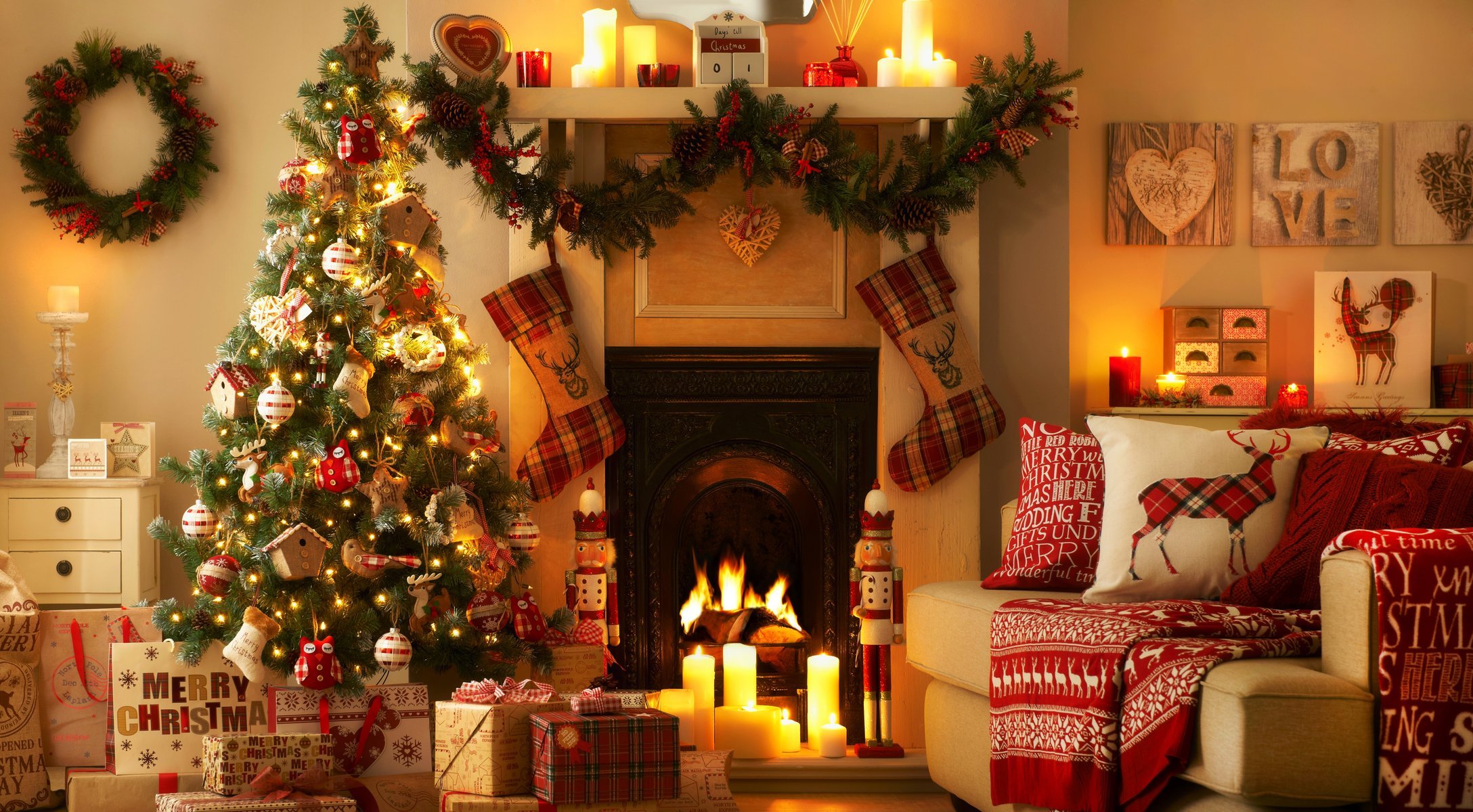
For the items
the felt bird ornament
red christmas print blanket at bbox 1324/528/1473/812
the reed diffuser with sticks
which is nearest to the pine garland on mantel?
the reed diffuser with sticks

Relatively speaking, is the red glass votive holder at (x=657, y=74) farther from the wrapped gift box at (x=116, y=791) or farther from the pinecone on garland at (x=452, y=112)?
the wrapped gift box at (x=116, y=791)

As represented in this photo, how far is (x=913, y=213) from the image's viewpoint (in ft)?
11.0

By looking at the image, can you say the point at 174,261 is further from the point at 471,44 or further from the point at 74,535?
the point at 471,44

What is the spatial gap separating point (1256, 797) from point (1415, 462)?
856 millimetres

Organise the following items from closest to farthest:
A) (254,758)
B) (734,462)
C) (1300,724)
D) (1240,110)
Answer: (1300,724), (254,758), (734,462), (1240,110)

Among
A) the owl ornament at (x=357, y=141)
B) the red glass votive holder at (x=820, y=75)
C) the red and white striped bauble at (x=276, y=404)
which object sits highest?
the red glass votive holder at (x=820, y=75)

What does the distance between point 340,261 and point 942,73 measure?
5.63ft

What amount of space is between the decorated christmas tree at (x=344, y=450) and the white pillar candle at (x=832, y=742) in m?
0.78

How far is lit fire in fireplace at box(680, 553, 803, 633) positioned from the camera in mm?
3588

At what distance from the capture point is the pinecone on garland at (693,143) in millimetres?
3273

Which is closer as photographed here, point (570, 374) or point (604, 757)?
point (604, 757)

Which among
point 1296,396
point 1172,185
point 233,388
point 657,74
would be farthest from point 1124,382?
point 233,388

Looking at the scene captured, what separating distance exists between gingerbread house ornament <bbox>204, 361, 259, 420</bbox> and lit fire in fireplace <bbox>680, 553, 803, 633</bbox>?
1365 millimetres

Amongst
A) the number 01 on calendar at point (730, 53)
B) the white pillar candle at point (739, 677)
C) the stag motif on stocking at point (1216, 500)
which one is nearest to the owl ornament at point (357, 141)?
the number 01 on calendar at point (730, 53)
